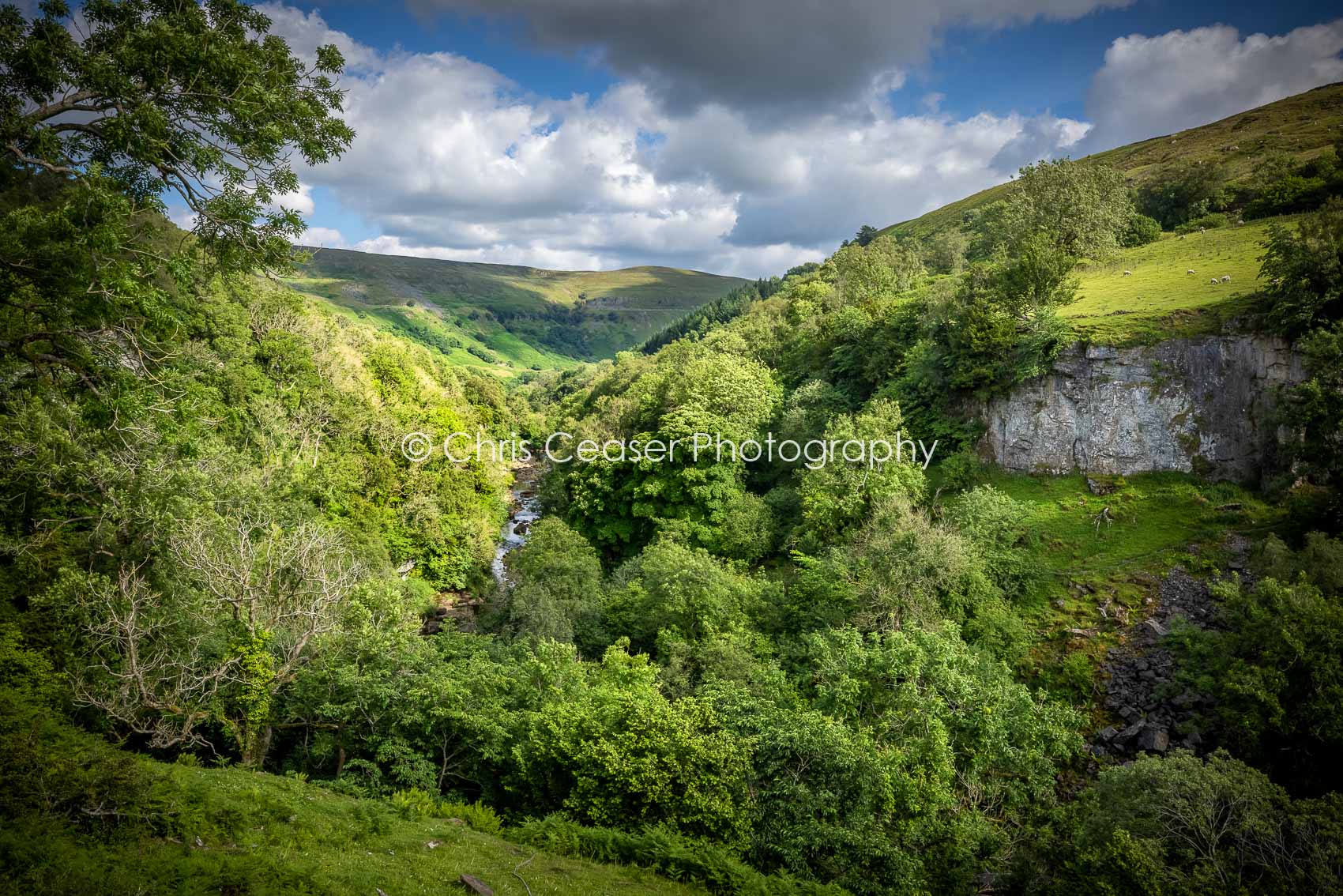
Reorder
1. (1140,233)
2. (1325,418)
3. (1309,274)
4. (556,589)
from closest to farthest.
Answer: (1325,418) < (1309,274) < (556,589) < (1140,233)

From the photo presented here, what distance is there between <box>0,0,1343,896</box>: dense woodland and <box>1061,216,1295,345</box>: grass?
8.49ft

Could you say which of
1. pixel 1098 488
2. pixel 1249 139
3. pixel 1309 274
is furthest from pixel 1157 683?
pixel 1249 139

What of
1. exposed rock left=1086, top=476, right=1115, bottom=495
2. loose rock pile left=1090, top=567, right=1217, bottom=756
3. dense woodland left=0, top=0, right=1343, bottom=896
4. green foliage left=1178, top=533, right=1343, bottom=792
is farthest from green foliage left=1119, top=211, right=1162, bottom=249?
green foliage left=1178, top=533, right=1343, bottom=792

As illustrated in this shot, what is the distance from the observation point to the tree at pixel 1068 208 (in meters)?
50.7

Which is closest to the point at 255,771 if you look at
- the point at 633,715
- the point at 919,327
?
the point at 633,715

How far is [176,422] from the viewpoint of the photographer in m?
11.8

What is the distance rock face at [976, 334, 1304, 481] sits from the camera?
3123cm

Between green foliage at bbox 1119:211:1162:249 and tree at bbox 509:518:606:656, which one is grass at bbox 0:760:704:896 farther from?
green foliage at bbox 1119:211:1162:249

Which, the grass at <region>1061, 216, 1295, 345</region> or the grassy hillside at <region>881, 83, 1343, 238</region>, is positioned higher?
the grassy hillside at <region>881, 83, 1343, 238</region>

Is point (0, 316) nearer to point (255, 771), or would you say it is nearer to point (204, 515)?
point (255, 771)

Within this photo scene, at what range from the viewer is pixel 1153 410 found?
3406 cm

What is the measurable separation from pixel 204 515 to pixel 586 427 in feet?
128

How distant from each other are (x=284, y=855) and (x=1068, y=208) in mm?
63002

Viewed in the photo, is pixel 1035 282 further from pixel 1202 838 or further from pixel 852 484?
pixel 1202 838
